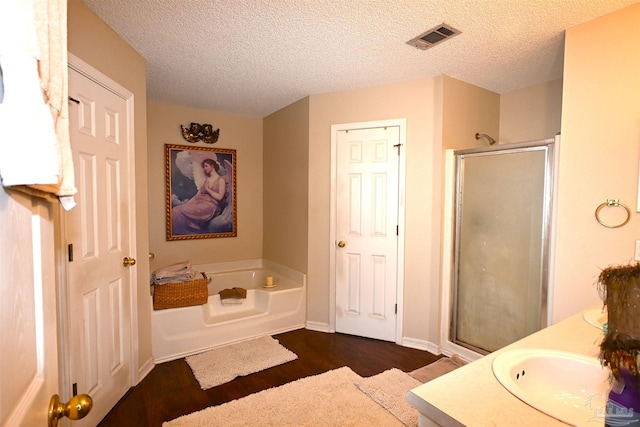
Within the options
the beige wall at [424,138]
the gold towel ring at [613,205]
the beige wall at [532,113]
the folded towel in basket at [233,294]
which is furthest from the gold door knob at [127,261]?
the beige wall at [532,113]

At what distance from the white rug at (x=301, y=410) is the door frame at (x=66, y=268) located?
62 centimetres

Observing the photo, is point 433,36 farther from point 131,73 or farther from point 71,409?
point 71,409

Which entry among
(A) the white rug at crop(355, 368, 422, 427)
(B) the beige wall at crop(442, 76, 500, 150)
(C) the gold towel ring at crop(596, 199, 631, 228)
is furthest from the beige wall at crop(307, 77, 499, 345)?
(C) the gold towel ring at crop(596, 199, 631, 228)

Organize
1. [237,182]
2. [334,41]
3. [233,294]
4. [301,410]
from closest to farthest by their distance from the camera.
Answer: [301,410], [334,41], [233,294], [237,182]

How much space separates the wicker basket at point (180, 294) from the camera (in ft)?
9.00

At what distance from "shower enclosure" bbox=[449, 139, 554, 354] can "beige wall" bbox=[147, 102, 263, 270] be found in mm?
2548

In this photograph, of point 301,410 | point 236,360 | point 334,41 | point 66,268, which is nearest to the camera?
point 66,268

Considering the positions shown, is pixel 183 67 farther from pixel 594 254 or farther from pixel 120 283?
pixel 594 254

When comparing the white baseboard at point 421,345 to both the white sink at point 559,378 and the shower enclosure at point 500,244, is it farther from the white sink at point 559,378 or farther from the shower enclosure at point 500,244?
the white sink at point 559,378

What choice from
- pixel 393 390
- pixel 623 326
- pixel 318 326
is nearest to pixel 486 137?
pixel 393 390

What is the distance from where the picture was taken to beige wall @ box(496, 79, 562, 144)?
291 cm

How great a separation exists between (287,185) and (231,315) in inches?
59.9

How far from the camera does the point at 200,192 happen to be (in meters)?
3.95

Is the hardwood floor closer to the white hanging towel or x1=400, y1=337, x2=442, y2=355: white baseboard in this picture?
x1=400, y1=337, x2=442, y2=355: white baseboard
